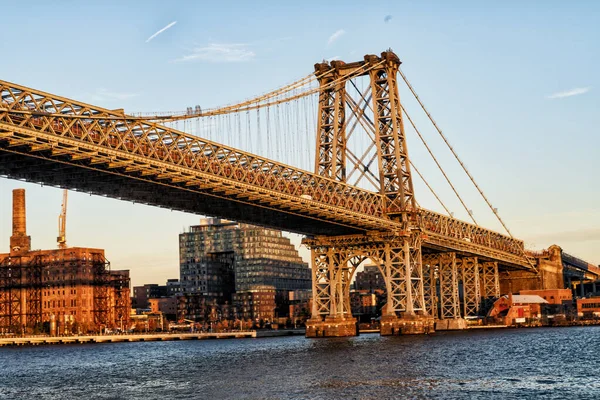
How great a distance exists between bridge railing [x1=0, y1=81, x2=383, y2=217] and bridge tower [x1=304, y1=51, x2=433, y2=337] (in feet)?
10.9

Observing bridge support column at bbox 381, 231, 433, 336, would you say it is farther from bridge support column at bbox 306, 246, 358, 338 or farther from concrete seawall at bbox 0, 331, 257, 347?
concrete seawall at bbox 0, 331, 257, 347

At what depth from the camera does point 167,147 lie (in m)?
78.4

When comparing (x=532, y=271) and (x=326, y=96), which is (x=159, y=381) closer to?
(x=326, y=96)

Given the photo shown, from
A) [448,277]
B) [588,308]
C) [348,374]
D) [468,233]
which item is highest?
[468,233]

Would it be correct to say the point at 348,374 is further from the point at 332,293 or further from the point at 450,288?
the point at 450,288

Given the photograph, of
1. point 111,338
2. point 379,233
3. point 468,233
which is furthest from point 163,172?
point 111,338

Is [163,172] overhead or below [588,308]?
overhead

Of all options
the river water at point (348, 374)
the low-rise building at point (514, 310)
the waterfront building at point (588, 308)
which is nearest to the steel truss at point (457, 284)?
the low-rise building at point (514, 310)

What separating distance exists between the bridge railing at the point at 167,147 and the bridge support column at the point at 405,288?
4657 millimetres

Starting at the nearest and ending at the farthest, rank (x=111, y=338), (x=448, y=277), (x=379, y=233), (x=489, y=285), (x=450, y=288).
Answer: (x=379, y=233) → (x=450, y=288) → (x=448, y=277) → (x=489, y=285) → (x=111, y=338)

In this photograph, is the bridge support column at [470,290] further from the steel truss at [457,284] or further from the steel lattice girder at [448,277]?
the steel lattice girder at [448,277]

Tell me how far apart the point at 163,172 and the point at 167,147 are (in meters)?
3.09

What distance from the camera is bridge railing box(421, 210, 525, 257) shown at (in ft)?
413

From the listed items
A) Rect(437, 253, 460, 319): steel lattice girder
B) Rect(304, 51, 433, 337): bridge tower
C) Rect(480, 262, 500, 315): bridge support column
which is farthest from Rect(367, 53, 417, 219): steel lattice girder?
Rect(480, 262, 500, 315): bridge support column
